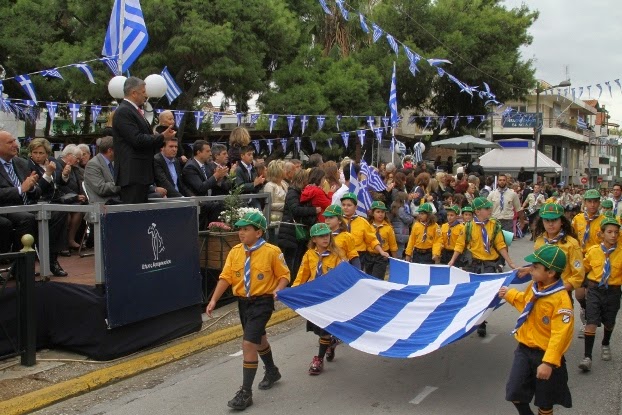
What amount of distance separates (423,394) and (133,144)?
388cm

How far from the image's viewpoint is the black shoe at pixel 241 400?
18.7 feet

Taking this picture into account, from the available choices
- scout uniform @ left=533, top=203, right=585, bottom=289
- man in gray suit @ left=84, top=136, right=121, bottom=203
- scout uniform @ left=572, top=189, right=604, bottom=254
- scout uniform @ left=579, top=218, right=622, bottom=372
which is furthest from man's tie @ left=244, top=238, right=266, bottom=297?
scout uniform @ left=572, top=189, right=604, bottom=254

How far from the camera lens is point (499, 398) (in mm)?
6012

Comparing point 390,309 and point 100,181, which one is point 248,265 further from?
point 100,181

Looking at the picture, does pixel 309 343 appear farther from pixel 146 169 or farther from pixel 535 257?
pixel 535 257

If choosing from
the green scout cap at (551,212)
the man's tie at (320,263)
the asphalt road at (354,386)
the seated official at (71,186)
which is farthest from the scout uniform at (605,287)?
the seated official at (71,186)

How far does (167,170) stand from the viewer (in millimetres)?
8914

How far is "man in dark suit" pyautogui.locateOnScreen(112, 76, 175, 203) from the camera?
7145 mm

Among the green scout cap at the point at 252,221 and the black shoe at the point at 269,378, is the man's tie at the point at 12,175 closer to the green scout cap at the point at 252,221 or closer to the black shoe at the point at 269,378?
the green scout cap at the point at 252,221

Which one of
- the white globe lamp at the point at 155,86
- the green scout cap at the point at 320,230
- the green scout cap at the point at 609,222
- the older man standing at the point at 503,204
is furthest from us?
the older man standing at the point at 503,204

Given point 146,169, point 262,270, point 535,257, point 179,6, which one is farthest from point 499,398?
point 179,6

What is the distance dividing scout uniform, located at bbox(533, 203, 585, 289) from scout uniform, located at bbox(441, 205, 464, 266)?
2.35 m

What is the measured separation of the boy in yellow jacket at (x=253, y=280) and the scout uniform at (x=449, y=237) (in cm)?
397

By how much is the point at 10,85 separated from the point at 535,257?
20974mm
